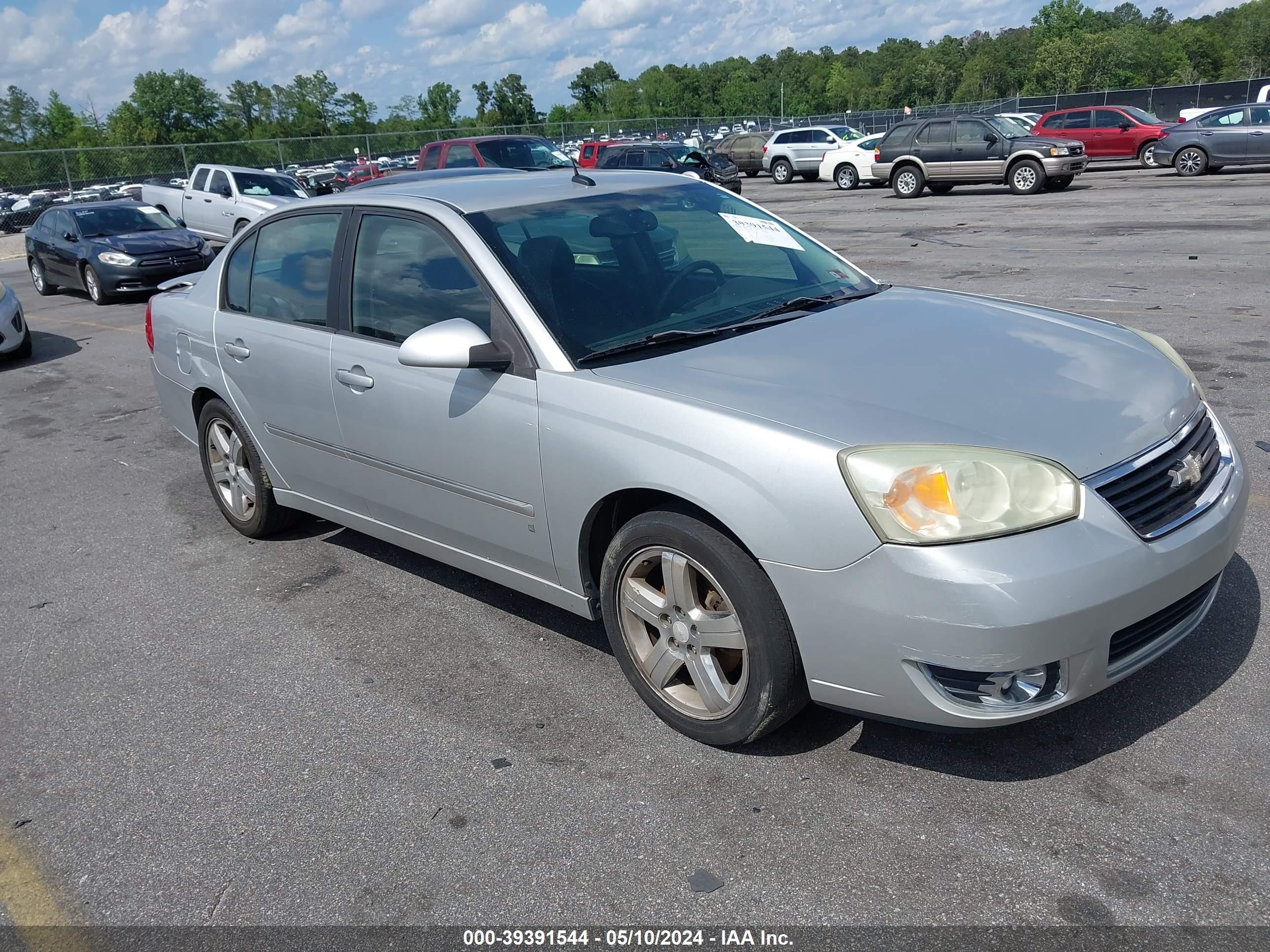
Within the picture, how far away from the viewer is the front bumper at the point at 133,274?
15.7 metres

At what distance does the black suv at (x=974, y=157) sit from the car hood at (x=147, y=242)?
1611 cm

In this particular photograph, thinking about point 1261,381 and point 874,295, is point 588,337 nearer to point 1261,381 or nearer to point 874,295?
point 874,295

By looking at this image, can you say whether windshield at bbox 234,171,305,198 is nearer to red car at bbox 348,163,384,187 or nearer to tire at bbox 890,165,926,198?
tire at bbox 890,165,926,198

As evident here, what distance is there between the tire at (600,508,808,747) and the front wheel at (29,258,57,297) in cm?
1758

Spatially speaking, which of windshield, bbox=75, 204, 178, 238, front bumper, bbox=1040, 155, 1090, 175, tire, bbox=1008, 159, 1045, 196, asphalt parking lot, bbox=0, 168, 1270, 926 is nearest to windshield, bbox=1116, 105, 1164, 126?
front bumper, bbox=1040, 155, 1090, 175

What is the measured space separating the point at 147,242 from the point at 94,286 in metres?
1.11

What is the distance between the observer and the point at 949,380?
10.6 ft

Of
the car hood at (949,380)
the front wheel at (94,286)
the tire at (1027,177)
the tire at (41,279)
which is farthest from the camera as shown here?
the tire at (1027,177)

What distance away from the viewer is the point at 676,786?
315cm

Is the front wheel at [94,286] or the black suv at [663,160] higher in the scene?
the black suv at [663,160]

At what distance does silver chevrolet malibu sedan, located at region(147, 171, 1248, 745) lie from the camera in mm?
2768

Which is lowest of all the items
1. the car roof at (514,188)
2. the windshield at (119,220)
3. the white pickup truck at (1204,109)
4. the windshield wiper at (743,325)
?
the windshield wiper at (743,325)

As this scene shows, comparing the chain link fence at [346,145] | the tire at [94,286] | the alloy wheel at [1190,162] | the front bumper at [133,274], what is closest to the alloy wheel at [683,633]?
the front bumper at [133,274]

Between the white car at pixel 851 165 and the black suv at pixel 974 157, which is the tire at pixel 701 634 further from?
the white car at pixel 851 165
